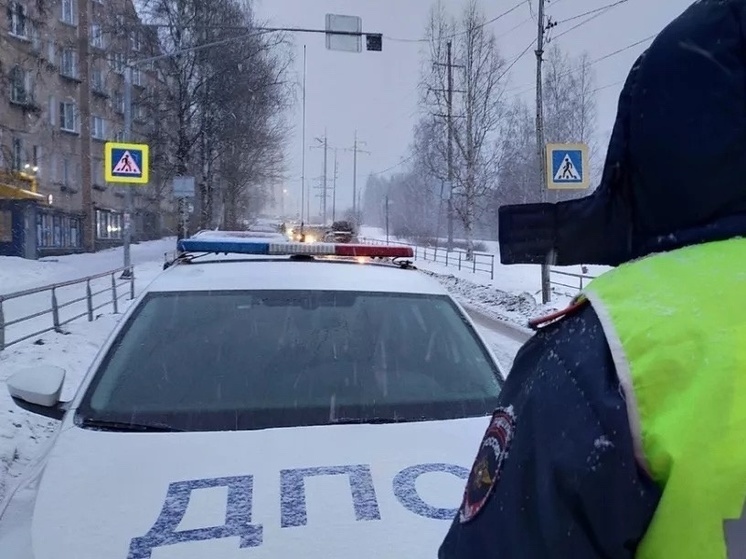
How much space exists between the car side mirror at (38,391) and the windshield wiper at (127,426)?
12.3 inches

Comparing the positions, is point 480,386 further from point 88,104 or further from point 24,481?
point 88,104

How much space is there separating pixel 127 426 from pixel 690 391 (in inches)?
84.4

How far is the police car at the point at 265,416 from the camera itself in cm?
187

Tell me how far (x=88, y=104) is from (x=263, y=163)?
1046 centimetres

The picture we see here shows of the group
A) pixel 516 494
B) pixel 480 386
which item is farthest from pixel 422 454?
pixel 516 494

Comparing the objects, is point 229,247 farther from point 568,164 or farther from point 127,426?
point 568,164

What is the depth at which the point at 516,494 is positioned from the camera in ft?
2.66

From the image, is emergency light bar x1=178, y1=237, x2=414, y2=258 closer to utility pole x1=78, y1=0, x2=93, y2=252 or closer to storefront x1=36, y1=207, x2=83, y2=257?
storefront x1=36, y1=207, x2=83, y2=257

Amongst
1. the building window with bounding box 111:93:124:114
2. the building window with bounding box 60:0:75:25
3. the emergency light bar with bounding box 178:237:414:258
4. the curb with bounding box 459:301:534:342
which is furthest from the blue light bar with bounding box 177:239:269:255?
the building window with bounding box 111:93:124:114

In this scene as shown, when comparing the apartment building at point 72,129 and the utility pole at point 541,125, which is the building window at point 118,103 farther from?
the utility pole at point 541,125

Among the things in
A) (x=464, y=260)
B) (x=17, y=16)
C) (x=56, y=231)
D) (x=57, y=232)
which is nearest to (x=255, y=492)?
(x=17, y=16)

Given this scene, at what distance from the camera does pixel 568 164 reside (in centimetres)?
1177

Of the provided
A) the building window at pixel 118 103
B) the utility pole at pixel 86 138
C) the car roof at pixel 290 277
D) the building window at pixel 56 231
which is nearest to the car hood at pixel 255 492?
the car roof at pixel 290 277

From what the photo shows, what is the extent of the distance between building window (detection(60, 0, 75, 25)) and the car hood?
35.0m
